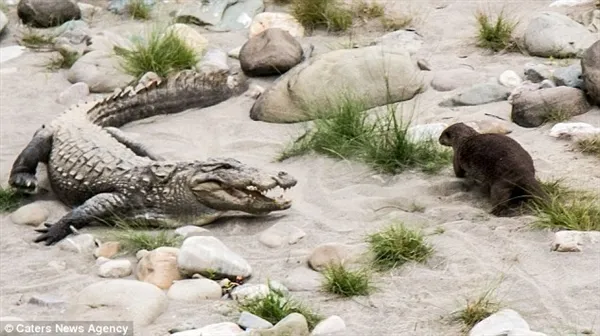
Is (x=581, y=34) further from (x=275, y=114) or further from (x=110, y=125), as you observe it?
(x=110, y=125)

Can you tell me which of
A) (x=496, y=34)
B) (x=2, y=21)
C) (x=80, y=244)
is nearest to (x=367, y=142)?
(x=80, y=244)

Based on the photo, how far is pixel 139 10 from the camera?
10352 mm

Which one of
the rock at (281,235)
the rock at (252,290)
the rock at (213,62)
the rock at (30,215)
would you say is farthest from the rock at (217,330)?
the rock at (213,62)

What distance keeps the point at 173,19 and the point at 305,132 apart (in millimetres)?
3146

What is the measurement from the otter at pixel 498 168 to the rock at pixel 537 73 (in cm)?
A: 155

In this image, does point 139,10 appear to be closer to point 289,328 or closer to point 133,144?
point 133,144

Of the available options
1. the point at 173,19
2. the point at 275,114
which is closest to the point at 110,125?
the point at 275,114

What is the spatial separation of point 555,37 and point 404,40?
1.32 meters

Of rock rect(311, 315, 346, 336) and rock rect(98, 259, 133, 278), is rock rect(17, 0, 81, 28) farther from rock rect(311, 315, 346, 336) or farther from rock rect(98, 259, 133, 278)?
rock rect(311, 315, 346, 336)

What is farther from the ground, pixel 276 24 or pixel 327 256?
pixel 327 256

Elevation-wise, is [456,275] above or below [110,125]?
above

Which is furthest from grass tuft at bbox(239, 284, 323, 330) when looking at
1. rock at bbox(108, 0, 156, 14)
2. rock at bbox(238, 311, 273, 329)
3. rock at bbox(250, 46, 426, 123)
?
rock at bbox(108, 0, 156, 14)

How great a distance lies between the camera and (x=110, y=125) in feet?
26.8

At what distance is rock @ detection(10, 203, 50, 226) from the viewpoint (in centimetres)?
672
